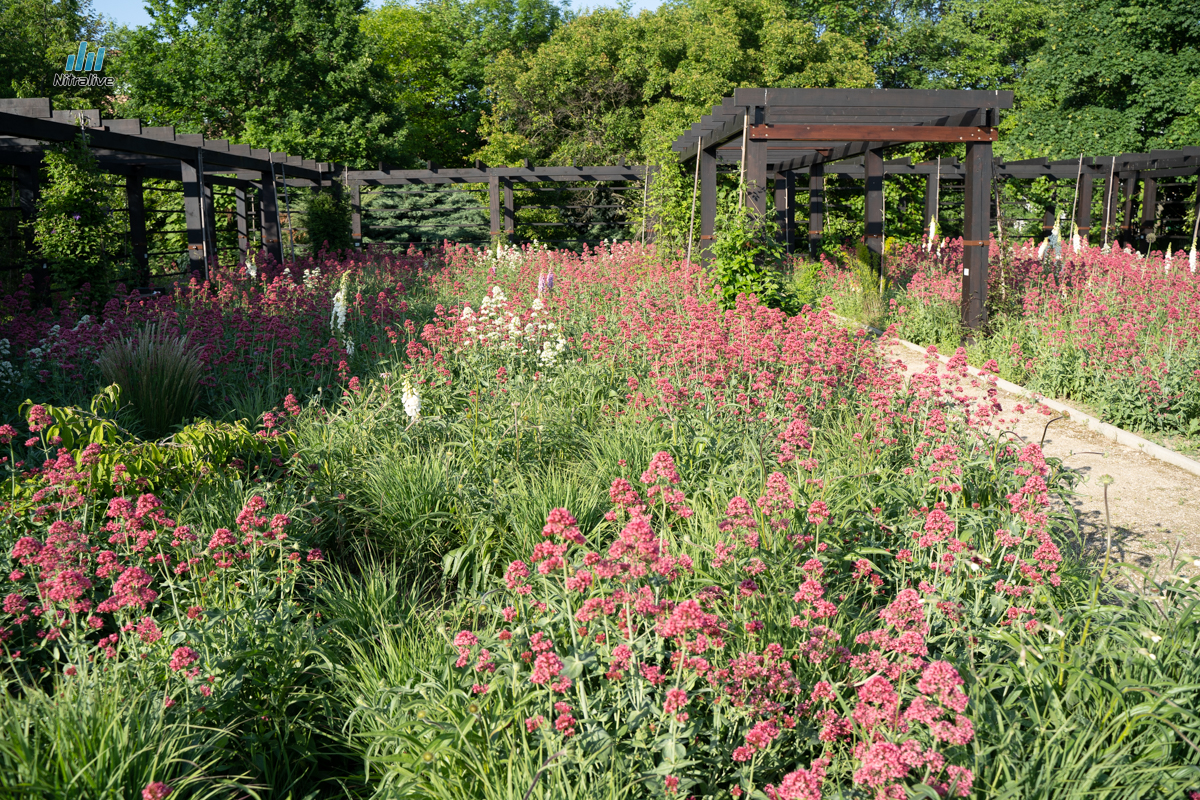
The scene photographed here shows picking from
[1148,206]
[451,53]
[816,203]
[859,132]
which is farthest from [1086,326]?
[451,53]

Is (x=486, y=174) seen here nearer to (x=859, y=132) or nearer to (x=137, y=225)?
(x=137, y=225)

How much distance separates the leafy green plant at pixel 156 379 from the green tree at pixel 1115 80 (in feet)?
83.2

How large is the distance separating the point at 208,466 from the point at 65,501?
2.05 feet

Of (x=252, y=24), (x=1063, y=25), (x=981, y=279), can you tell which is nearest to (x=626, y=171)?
(x=981, y=279)

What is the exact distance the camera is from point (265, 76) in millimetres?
26188

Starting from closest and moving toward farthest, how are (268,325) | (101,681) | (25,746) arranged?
(25,746) < (101,681) < (268,325)

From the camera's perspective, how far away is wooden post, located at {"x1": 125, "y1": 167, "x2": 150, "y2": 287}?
12.3m

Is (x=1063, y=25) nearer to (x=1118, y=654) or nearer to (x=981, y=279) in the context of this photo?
(x=981, y=279)

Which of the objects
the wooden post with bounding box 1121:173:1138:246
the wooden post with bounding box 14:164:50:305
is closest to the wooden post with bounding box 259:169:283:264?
the wooden post with bounding box 14:164:50:305

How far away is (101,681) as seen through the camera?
7.36ft

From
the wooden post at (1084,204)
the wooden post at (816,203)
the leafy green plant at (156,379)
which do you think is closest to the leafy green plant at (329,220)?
the wooden post at (816,203)

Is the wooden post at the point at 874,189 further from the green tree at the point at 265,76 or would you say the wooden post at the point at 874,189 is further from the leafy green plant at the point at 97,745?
the green tree at the point at 265,76

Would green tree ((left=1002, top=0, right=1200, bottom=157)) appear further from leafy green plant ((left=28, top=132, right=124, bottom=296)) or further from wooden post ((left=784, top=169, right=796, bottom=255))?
leafy green plant ((left=28, top=132, right=124, bottom=296))
